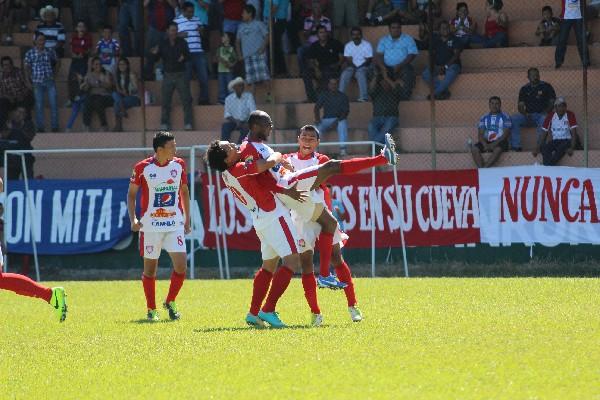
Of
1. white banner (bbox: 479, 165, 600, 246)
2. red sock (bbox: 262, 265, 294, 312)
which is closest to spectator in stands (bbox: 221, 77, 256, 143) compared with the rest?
white banner (bbox: 479, 165, 600, 246)

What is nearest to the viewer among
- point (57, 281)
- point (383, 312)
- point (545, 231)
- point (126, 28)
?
point (383, 312)

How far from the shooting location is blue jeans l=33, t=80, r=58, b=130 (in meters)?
26.6

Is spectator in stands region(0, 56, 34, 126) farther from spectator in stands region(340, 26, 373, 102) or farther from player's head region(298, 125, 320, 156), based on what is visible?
player's head region(298, 125, 320, 156)

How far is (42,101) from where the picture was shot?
26.8 metres

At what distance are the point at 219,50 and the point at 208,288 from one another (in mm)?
8174

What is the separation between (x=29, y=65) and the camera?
26.7m

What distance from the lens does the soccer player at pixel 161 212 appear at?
1412 cm

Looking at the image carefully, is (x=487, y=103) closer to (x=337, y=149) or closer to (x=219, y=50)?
(x=337, y=149)

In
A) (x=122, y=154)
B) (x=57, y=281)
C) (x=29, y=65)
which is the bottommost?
(x=57, y=281)

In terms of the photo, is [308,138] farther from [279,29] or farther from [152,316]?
[279,29]

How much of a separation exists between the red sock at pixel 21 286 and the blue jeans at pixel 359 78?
43.4 ft

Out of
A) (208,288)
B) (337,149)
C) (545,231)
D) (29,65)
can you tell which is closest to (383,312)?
(208,288)

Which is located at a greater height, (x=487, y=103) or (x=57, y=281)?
(x=487, y=103)

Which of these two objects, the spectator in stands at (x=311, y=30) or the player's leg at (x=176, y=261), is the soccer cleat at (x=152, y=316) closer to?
the player's leg at (x=176, y=261)
